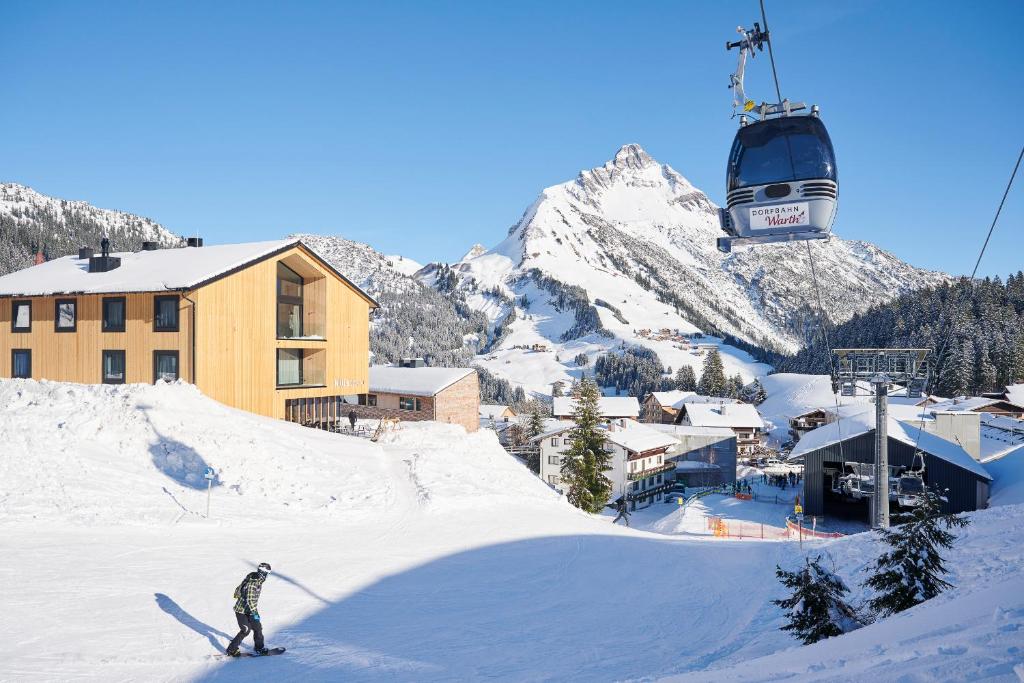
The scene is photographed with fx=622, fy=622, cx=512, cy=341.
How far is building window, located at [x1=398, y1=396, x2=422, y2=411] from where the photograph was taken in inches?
1836

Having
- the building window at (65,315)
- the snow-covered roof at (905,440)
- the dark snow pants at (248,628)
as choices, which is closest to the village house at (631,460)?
the snow-covered roof at (905,440)

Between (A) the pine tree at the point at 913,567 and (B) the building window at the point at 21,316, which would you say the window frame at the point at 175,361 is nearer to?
(B) the building window at the point at 21,316

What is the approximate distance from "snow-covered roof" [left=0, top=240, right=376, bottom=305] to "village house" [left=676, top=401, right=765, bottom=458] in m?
58.2

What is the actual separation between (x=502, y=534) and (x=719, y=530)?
50.3ft

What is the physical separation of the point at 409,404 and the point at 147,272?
76.6 feet

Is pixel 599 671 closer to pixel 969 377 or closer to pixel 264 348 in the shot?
pixel 264 348

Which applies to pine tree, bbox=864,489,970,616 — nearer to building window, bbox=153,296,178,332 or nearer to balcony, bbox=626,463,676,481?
building window, bbox=153,296,178,332

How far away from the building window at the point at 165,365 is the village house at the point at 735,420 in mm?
63298

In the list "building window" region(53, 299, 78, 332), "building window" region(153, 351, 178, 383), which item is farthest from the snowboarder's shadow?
"building window" region(53, 299, 78, 332)

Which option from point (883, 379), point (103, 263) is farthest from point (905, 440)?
point (103, 263)

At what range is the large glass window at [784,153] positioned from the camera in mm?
10289

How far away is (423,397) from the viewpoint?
46.2m

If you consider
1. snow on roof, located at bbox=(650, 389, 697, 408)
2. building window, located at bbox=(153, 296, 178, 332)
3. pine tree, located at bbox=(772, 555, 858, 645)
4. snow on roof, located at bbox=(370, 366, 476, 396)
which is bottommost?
snow on roof, located at bbox=(650, 389, 697, 408)

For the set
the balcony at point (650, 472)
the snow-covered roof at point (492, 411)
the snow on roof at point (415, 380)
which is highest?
the snow on roof at point (415, 380)
